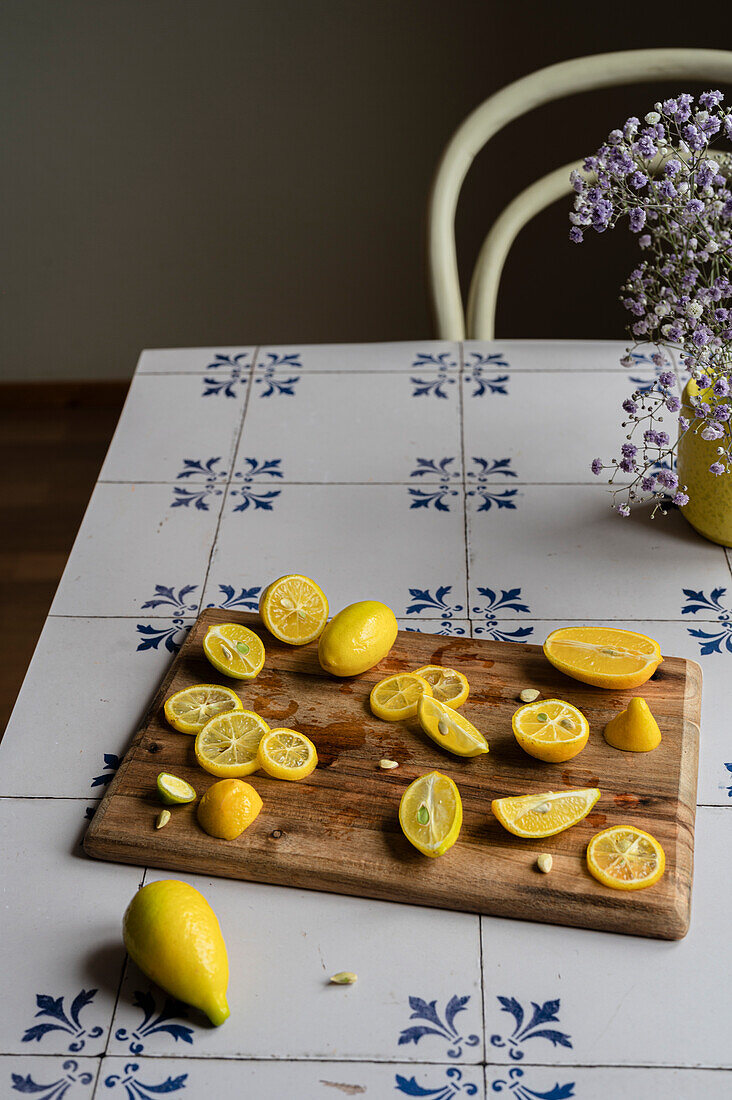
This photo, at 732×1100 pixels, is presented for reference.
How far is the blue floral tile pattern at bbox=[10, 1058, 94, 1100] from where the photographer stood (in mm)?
705

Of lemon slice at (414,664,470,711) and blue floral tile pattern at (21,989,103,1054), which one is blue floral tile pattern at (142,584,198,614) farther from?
blue floral tile pattern at (21,989,103,1054)

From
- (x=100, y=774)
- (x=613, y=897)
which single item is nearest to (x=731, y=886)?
(x=613, y=897)

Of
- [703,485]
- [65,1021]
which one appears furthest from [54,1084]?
[703,485]

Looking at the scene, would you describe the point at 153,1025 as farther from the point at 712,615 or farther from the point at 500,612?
the point at 712,615

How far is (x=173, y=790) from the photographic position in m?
0.86

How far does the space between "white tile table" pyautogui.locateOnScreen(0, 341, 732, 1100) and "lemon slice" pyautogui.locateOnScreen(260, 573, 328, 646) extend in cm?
7

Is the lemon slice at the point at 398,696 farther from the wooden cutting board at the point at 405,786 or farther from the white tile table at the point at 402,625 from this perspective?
the white tile table at the point at 402,625

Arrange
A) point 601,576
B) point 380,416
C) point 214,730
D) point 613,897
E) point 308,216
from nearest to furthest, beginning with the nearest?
point 613,897 → point 214,730 → point 601,576 → point 380,416 → point 308,216

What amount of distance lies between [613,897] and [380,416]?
32.4 inches

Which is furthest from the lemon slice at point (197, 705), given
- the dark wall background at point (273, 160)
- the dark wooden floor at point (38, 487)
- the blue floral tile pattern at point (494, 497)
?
the dark wall background at point (273, 160)

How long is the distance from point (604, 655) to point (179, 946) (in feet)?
1.48

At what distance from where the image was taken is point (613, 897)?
2.55 feet

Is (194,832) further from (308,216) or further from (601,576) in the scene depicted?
(308,216)

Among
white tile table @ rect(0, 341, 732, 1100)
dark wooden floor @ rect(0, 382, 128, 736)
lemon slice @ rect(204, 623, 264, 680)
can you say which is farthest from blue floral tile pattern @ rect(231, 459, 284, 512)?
dark wooden floor @ rect(0, 382, 128, 736)
